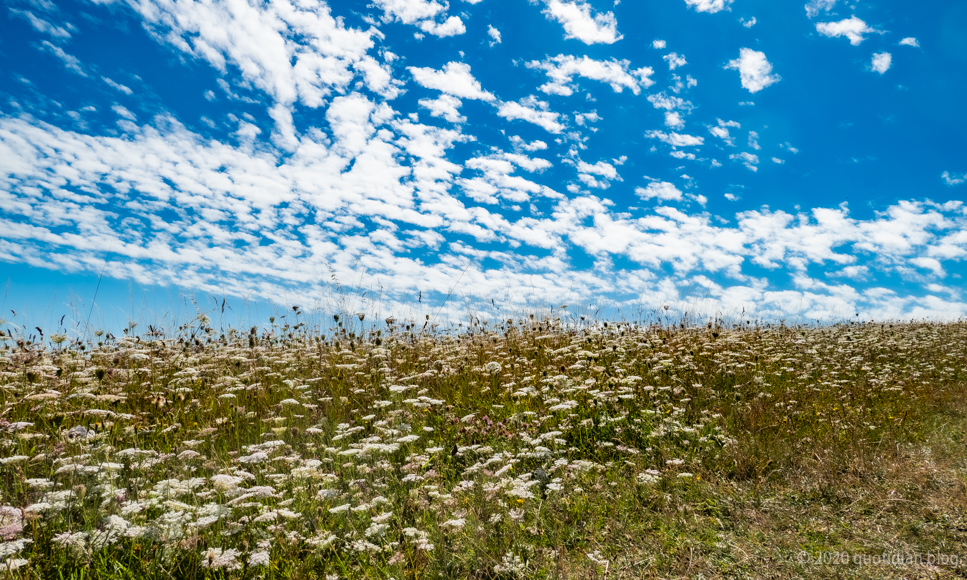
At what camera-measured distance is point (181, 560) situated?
3004 millimetres

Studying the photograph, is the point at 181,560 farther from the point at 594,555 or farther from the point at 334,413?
the point at 334,413

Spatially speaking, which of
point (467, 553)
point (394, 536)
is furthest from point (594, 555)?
point (394, 536)

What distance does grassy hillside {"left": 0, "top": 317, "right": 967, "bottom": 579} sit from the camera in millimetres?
3023

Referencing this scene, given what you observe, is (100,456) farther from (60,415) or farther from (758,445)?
(758,445)

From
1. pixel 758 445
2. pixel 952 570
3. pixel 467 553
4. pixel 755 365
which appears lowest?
pixel 467 553

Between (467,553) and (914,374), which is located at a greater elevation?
(914,374)

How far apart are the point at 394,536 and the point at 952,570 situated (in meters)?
3.44

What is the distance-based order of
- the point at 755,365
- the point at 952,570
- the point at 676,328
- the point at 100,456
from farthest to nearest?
the point at 676,328
the point at 755,365
the point at 100,456
the point at 952,570

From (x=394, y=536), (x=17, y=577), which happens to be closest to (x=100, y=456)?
(x=17, y=577)

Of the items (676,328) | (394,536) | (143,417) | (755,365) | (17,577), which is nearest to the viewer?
(17,577)

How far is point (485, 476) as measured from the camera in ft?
13.4

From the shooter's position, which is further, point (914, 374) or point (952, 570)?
point (914, 374)

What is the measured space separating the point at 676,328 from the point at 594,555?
996 centimetres

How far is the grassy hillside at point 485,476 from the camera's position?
302cm
